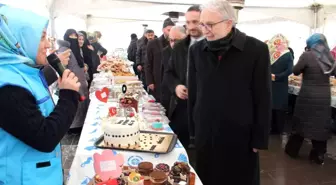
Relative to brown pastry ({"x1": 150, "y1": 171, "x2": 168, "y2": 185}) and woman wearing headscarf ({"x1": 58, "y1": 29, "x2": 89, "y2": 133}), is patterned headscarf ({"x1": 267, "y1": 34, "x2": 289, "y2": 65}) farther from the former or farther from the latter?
brown pastry ({"x1": 150, "y1": 171, "x2": 168, "y2": 185})

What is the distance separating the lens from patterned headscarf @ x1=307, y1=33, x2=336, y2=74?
3066 millimetres

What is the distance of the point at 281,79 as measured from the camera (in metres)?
4.00

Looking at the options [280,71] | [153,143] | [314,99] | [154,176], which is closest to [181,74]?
[153,143]

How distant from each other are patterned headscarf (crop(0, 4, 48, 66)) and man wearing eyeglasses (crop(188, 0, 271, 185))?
958mm

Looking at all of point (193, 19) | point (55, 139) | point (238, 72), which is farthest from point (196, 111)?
point (55, 139)

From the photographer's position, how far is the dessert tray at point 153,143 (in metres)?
1.53

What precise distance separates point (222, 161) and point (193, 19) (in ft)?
3.57

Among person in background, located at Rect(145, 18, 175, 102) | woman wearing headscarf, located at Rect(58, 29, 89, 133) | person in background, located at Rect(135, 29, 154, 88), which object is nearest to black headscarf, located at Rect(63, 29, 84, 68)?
woman wearing headscarf, located at Rect(58, 29, 89, 133)

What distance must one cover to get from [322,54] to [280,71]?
3.02 ft

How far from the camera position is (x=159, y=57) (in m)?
3.89

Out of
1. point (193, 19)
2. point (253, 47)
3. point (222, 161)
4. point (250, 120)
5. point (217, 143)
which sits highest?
point (193, 19)

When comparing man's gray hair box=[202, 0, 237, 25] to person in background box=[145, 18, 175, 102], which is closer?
man's gray hair box=[202, 0, 237, 25]

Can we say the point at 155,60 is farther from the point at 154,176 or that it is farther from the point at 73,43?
the point at 154,176

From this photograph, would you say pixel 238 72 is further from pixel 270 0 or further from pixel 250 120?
pixel 270 0
